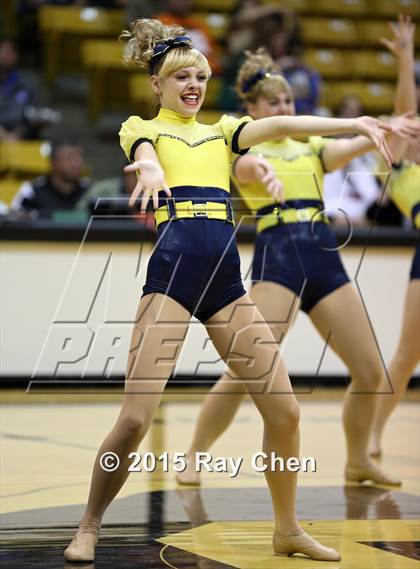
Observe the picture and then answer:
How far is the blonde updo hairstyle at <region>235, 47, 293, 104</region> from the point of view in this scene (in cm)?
571

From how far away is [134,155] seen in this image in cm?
417

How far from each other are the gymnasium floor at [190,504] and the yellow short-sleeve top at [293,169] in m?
1.45

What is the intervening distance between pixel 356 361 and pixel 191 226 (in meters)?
1.69

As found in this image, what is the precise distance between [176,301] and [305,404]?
460 cm

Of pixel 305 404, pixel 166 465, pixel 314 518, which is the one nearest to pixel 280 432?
pixel 314 518

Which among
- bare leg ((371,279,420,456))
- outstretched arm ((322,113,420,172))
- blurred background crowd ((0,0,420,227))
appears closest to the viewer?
Result: outstretched arm ((322,113,420,172))

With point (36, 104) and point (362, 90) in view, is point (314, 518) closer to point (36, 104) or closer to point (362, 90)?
point (36, 104)

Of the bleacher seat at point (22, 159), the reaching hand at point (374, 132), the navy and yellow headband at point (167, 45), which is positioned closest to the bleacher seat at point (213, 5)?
the bleacher seat at point (22, 159)

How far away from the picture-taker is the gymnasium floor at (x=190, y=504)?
4.32 metres

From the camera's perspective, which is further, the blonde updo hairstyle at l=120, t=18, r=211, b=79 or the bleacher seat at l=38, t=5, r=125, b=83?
the bleacher seat at l=38, t=5, r=125, b=83

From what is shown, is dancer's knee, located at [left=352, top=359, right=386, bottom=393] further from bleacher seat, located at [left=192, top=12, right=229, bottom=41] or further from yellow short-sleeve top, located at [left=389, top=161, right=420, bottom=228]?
bleacher seat, located at [left=192, top=12, right=229, bottom=41]

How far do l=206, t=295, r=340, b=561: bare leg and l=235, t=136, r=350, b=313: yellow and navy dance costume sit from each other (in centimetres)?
132

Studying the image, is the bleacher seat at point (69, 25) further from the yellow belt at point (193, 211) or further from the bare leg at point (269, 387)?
the bare leg at point (269, 387)

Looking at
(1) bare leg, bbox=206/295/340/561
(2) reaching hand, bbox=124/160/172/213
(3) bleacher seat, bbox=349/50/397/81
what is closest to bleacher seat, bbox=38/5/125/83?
(3) bleacher seat, bbox=349/50/397/81
